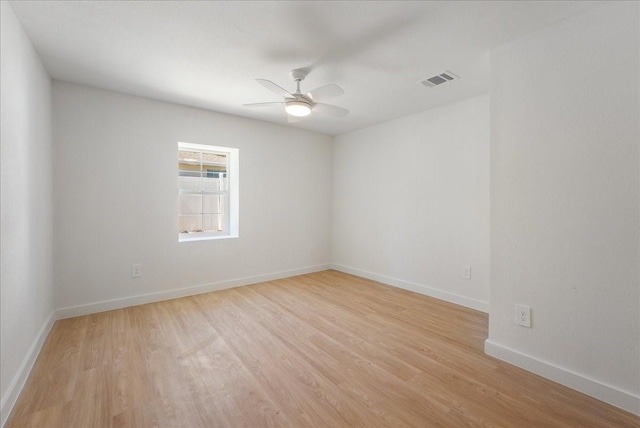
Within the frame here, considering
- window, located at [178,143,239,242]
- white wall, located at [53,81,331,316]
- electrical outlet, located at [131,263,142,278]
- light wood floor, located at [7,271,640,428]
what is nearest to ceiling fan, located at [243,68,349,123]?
white wall, located at [53,81,331,316]

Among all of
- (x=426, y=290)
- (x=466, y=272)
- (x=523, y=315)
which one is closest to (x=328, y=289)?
(x=426, y=290)

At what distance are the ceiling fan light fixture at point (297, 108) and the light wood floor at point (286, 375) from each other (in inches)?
77.4

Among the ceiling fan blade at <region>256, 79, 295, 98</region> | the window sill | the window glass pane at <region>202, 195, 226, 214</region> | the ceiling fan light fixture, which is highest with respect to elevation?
the ceiling fan blade at <region>256, 79, 295, 98</region>

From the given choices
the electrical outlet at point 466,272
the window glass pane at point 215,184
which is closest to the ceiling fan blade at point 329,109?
the window glass pane at point 215,184

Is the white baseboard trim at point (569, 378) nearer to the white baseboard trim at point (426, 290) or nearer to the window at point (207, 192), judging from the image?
the white baseboard trim at point (426, 290)

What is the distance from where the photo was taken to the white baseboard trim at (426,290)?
9.80ft

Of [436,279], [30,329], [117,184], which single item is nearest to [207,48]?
[117,184]

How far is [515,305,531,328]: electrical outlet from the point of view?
189 centimetres

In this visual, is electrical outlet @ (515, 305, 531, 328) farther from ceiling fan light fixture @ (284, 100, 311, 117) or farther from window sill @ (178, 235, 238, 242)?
window sill @ (178, 235, 238, 242)

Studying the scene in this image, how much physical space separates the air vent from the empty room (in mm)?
25

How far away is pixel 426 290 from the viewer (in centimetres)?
346

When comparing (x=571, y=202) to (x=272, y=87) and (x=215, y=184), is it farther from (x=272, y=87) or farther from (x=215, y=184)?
(x=215, y=184)

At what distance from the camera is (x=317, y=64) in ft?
7.64

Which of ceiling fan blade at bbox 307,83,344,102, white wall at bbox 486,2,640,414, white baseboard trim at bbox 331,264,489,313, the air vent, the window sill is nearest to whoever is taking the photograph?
white wall at bbox 486,2,640,414
